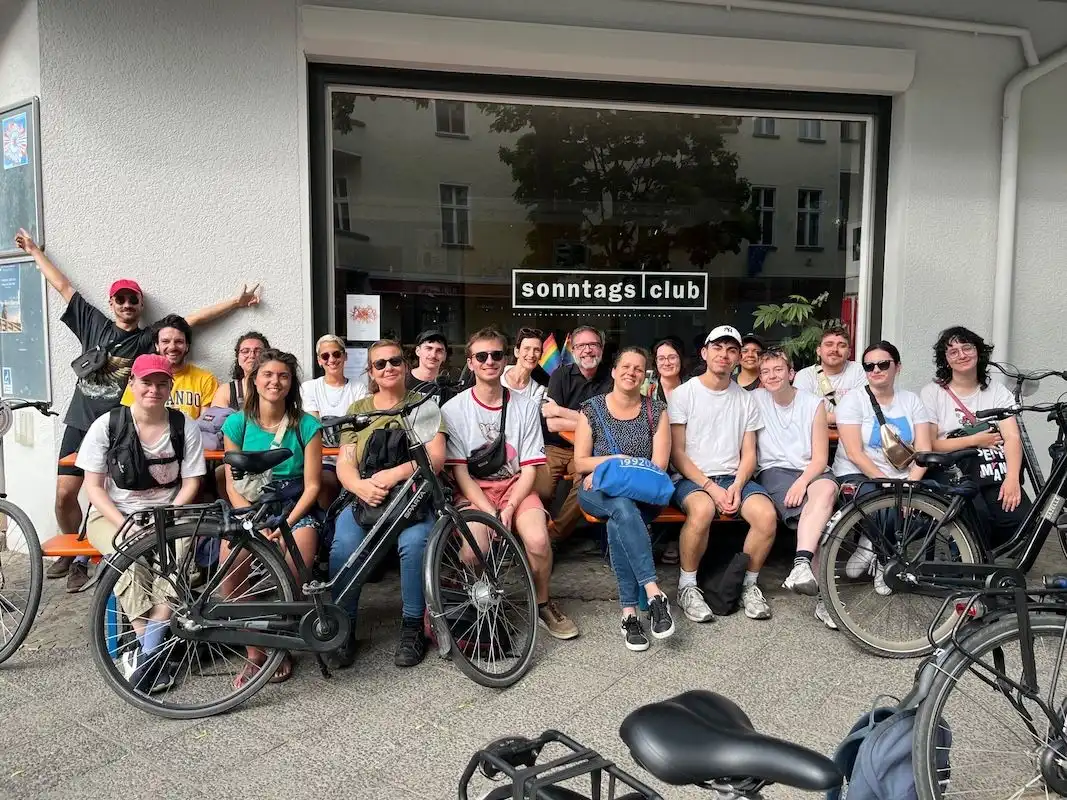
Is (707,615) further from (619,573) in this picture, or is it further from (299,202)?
(299,202)

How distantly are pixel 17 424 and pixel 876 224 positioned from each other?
6787 millimetres

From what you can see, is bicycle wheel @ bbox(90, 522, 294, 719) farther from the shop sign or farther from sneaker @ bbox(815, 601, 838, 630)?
the shop sign

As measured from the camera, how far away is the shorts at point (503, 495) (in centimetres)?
425

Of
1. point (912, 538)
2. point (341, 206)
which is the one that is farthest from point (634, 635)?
point (341, 206)

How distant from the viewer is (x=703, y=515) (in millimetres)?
4340

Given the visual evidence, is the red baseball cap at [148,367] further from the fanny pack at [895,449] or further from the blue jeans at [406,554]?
the fanny pack at [895,449]

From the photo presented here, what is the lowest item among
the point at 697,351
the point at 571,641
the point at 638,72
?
the point at 571,641

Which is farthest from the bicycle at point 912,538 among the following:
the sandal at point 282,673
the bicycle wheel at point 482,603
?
the sandal at point 282,673

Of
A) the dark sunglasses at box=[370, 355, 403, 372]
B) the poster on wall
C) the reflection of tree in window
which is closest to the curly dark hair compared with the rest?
the reflection of tree in window

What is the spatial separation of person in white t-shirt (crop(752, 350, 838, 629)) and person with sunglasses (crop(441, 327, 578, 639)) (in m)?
1.39

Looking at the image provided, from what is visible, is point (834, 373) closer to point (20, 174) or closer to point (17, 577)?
point (17, 577)

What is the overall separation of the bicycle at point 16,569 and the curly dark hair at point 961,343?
5163mm

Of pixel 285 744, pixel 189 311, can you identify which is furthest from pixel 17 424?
pixel 285 744

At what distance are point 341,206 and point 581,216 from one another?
1.92 meters
